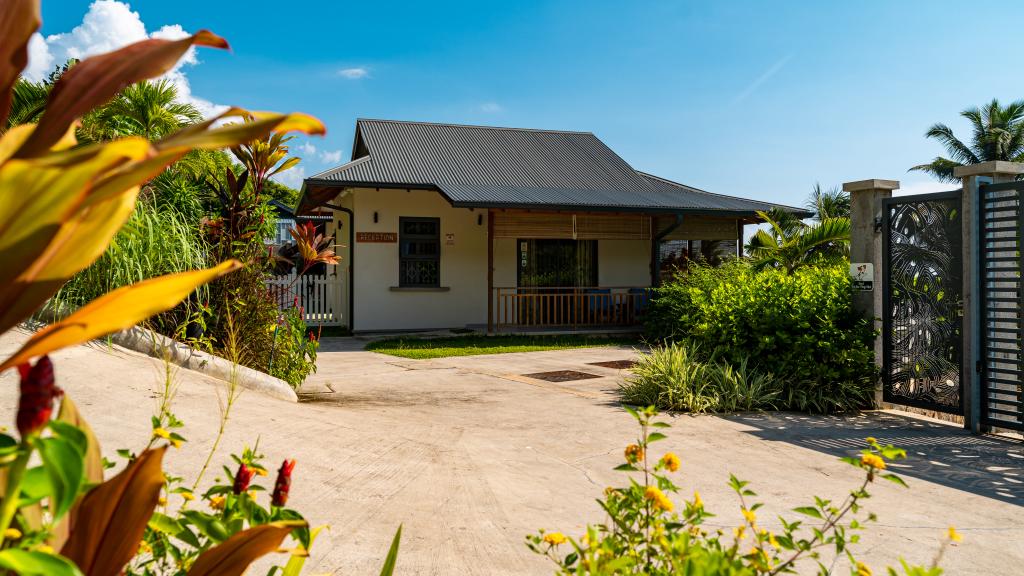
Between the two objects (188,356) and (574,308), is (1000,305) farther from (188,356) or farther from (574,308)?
(574,308)

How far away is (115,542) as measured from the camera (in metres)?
1.13

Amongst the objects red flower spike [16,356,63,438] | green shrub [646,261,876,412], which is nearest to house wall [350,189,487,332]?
green shrub [646,261,876,412]

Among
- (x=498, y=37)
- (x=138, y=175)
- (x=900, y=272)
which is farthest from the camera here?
(x=498, y=37)

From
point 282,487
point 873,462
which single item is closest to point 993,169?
point 873,462

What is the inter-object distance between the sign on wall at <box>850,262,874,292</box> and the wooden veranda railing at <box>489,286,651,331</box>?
29.5ft

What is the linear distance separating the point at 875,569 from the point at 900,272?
4751mm

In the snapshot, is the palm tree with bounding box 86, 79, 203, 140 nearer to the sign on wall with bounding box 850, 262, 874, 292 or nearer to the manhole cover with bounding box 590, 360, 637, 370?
the manhole cover with bounding box 590, 360, 637, 370

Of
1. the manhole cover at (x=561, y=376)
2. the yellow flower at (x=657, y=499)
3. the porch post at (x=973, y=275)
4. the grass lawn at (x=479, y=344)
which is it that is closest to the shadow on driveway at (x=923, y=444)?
the porch post at (x=973, y=275)

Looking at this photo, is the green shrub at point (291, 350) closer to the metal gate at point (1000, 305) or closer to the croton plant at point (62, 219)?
the croton plant at point (62, 219)

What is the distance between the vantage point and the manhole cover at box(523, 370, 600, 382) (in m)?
9.12

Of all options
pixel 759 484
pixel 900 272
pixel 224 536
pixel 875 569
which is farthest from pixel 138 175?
pixel 900 272

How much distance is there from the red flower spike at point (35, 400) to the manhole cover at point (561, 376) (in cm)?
838

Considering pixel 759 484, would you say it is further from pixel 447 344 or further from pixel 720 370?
pixel 447 344

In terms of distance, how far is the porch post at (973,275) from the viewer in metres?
6.10
